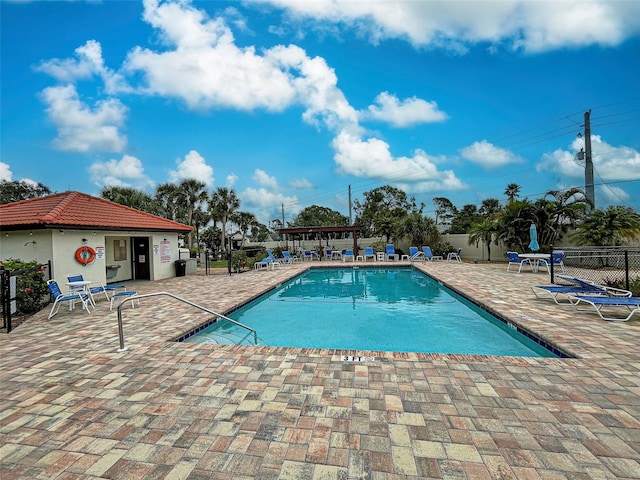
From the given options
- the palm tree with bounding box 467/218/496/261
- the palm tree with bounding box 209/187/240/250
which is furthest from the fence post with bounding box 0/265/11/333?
the palm tree with bounding box 209/187/240/250

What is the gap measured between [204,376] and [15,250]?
927 centimetres

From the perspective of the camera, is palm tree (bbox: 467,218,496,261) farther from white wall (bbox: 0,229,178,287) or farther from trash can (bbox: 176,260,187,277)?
white wall (bbox: 0,229,178,287)

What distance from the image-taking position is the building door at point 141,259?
13.1 metres

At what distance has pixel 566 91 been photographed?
18469 millimetres

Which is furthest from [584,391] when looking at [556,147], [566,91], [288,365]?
[556,147]

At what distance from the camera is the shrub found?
22.8 feet

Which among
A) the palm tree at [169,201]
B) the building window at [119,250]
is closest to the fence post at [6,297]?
the building window at [119,250]

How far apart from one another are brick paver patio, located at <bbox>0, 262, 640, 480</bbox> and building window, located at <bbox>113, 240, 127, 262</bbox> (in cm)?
879

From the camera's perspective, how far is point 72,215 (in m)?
9.66

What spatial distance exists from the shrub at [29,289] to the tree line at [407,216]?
685 inches

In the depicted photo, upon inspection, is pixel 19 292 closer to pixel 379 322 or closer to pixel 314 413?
pixel 314 413

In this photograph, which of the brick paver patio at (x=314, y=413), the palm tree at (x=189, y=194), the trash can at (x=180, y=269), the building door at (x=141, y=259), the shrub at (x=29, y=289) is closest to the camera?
the brick paver patio at (x=314, y=413)

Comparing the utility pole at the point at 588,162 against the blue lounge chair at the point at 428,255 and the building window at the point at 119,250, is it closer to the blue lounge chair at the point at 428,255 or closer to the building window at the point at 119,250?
the blue lounge chair at the point at 428,255

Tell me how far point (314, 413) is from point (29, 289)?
7.76 meters
